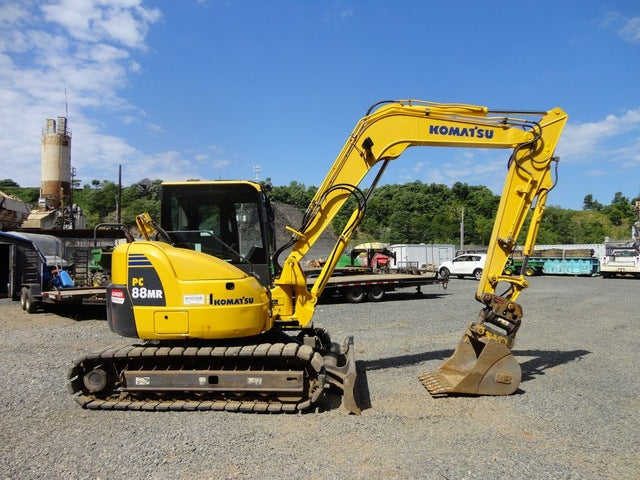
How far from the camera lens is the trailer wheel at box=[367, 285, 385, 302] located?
723 inches

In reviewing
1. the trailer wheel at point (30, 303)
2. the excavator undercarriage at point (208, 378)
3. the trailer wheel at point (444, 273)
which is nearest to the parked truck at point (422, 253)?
the trailer wheel at point (444, 273)

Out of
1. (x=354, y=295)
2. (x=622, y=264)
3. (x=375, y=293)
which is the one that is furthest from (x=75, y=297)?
(x=622, y=264)

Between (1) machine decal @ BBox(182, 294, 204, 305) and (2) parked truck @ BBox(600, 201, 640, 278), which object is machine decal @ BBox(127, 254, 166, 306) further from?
(2) parked truck @ BBox(600, 201, 640, 278)

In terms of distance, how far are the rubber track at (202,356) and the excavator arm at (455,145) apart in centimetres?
89

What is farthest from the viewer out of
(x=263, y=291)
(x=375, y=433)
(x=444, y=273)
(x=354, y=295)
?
(x=444, y=273)

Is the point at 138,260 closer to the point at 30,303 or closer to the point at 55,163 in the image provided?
the point at 30,303

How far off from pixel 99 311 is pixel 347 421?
11.6 meters

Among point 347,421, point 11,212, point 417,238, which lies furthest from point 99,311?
point 417,238

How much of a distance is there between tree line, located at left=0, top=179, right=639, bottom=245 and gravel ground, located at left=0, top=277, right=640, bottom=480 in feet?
209

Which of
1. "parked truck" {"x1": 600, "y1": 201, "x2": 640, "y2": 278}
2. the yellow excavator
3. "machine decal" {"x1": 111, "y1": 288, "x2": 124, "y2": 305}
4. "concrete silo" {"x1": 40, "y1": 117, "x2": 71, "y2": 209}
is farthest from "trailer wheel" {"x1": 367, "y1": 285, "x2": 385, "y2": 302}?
"concrete silo" {"x1": 40, "y1": 117, "x2": 71, "y2": 209}

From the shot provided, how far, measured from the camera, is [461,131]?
22.8ft

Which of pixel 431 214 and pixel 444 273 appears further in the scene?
pixel 431 214

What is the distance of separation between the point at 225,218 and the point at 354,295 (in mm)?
12049

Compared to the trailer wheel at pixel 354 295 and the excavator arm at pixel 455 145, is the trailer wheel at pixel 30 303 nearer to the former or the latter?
the trailer wheel at pixel 354 295
